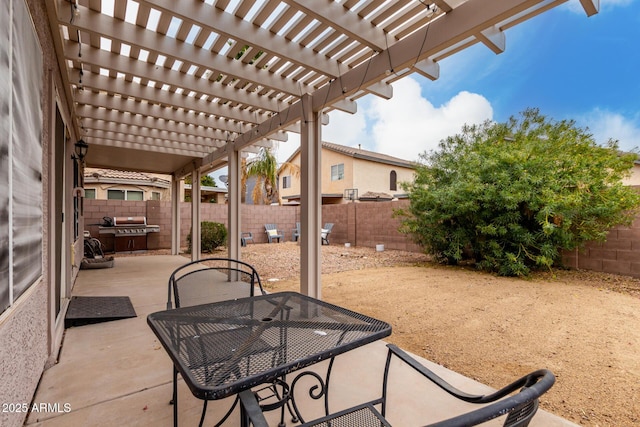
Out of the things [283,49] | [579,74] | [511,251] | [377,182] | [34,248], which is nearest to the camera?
[34,248]

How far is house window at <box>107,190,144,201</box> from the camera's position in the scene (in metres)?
13.5

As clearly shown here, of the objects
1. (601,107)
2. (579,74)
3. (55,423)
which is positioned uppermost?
(579,74)

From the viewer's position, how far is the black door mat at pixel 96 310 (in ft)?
11.2

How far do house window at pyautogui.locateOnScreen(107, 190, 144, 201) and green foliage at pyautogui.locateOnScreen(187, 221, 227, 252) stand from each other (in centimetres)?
655

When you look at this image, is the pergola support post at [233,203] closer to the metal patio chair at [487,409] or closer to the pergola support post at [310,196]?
the pergola support post at [310,196]

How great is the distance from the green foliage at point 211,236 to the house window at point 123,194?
21.5 ft

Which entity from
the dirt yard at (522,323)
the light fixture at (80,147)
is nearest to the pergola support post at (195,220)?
the dirt yard at (522,323)

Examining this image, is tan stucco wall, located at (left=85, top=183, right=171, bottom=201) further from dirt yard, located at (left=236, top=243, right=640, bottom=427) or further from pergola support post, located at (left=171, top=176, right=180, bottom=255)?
dirt yard, located at (left=236, top=243, right=640, bottom=427)

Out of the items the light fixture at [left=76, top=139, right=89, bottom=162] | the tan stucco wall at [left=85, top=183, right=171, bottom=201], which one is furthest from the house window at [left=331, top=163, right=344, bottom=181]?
the light fixture at [left=76, top=139, right=89, bottom=162]

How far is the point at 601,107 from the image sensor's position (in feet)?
94.8

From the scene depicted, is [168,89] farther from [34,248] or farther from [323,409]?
[323,409]

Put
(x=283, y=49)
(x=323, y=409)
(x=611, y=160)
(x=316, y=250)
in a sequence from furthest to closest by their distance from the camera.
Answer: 1. (x=611, y=160)
2. (x=316, y=250)
3. (x=283, y=49)
4. (x=323, y=409)

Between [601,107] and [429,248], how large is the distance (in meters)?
33.6

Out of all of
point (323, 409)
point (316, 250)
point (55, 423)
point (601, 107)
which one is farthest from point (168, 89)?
point (601, 107)
